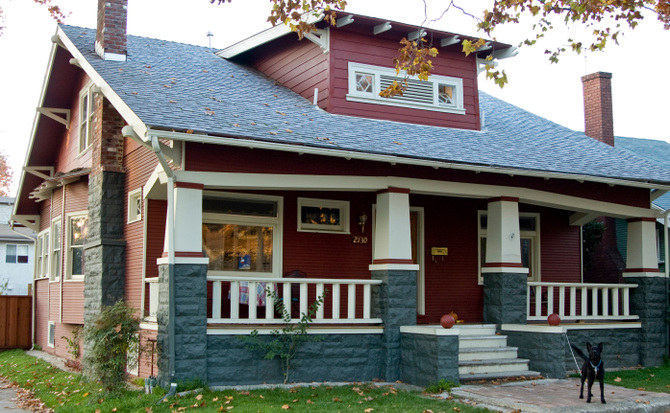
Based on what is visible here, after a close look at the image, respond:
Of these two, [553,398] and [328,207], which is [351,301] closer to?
[328,207]

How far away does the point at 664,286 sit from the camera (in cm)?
1401

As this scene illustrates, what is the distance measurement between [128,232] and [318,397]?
17.0 feet

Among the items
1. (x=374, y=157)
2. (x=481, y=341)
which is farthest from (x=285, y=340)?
(x=481, y=341)

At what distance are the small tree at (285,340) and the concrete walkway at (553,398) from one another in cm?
226

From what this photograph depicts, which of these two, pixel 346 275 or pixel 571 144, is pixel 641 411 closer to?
pixel 346 275

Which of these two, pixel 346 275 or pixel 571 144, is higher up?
pixel 571 144

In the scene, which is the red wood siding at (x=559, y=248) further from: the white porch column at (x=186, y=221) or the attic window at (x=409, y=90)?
the white porch column at (x=186, y=221)

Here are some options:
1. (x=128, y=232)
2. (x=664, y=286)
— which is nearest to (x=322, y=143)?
(x=128, y=232)

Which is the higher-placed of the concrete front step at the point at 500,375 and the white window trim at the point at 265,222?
the white window trim at the point at 265,222

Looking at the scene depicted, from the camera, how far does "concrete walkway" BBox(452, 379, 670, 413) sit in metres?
9.03

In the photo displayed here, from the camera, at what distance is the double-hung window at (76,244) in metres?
14.9

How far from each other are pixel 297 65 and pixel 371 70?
5.11 ft

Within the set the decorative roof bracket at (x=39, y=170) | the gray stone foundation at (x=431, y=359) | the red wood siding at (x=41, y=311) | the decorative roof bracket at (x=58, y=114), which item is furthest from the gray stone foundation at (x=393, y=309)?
the decorative roof bracket at (x=39, y=170)

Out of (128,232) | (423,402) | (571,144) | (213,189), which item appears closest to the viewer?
(423,402)
